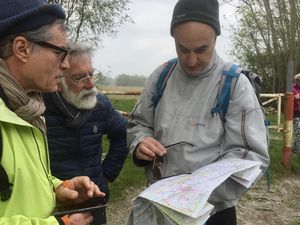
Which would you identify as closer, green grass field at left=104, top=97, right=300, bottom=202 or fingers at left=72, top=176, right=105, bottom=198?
fingers at left=72, top=176, right=105, bottom=198

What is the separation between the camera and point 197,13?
86.0 inches

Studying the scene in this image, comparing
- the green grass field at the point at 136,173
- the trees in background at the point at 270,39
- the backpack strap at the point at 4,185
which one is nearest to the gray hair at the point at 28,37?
the backpack strap at the point at 4,185

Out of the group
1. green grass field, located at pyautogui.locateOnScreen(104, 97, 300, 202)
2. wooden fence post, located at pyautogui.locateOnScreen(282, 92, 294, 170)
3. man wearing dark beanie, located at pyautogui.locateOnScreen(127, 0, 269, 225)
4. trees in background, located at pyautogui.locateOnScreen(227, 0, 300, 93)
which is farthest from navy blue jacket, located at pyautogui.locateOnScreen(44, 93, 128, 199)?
trees in background, located at pyautogui.locateOnScreen(227, 0, 300, 93)

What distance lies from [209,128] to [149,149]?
32 cm

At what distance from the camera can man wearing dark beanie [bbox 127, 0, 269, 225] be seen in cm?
214

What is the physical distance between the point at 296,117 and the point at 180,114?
25.8 feet

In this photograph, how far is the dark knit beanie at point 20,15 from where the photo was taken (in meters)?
1.71

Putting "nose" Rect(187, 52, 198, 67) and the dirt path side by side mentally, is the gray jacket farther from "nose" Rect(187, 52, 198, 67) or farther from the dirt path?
the dirt path

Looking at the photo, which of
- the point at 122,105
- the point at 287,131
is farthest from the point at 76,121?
the point at 122,105

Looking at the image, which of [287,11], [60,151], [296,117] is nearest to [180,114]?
[60,151]

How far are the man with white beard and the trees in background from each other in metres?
16.1

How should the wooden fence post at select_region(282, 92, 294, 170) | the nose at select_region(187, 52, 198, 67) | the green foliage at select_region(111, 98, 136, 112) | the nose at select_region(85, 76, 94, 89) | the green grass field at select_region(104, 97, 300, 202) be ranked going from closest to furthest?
the nose at select_region(187, 52, 198, 67), the nose at select_region(85, 76, 94, 89), the green grass field at select_region(104, 97, 300, 202), the wooden fence post at select_region(282, 92, 294, 170), the green foliage at select_region(111, 98, 136, 112)

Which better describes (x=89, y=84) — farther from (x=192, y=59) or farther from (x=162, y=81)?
(x=192, y=59)

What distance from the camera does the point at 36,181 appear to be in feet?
5.60
